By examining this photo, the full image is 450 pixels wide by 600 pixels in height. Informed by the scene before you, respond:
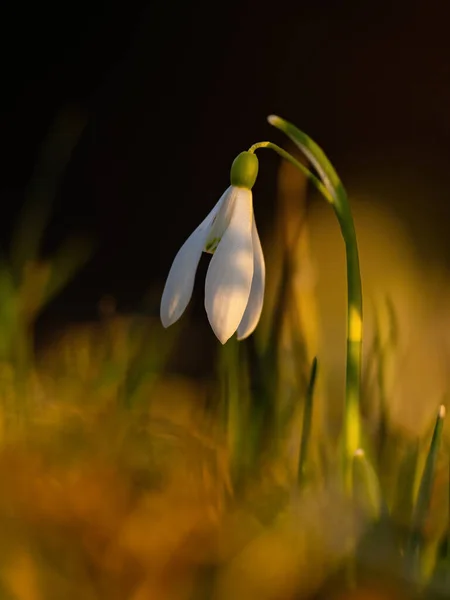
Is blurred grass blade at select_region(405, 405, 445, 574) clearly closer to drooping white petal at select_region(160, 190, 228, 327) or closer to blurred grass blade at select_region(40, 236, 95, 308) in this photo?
drooping white petal at select_region(160, 190, 228, 327)

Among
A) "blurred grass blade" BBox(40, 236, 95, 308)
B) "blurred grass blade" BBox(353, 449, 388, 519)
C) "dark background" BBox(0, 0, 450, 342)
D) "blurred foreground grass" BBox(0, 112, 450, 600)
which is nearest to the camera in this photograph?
"blurred foreground grass" BBox(0, 112, 450, 600)

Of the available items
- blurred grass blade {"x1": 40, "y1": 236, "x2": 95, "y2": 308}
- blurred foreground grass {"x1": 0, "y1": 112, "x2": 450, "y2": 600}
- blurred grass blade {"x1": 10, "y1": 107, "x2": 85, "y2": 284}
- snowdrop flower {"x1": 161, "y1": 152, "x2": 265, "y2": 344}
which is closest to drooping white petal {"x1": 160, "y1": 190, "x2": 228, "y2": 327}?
snowdrop flower {"x1": 161, "y1": 152, "x2": 265, "y2": 344}

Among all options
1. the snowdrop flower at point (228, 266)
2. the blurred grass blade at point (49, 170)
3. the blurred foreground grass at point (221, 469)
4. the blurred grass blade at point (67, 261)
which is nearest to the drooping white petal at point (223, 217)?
the snowdrop flower at point (228, 266)

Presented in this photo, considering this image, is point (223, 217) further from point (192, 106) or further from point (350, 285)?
point (192, 106)

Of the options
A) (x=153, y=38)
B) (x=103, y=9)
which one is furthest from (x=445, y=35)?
(x=103, y=9)

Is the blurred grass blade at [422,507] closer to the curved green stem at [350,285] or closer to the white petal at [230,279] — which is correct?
the curved green stem at [350,285]

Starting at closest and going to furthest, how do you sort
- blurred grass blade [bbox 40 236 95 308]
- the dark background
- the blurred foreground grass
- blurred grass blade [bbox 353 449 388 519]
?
the blurred foreground grass, blurred grass blade [bbox 353 449 388 519], blurred grass blade [bbox 40 236 95 308], the dark background

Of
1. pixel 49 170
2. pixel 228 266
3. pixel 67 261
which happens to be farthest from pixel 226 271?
pixel 49 170
